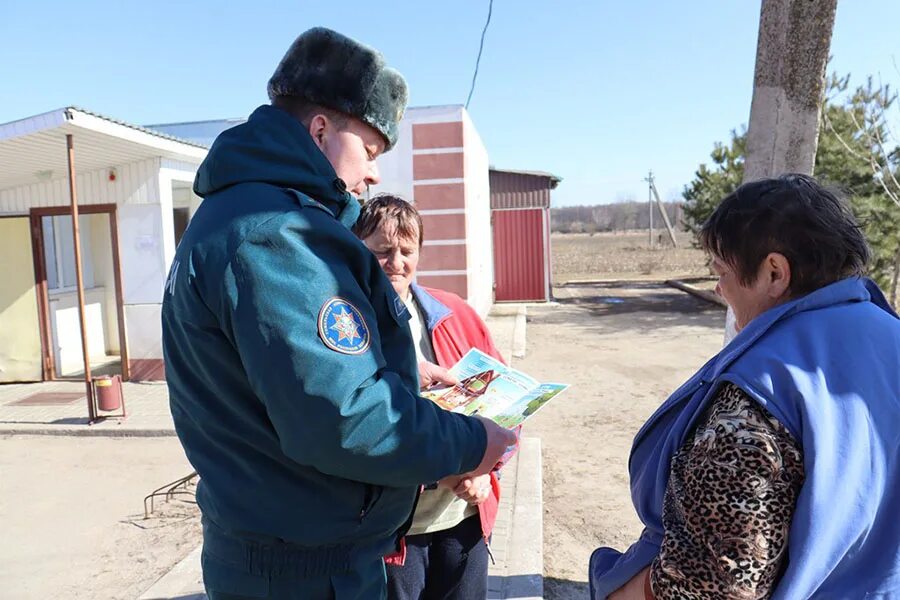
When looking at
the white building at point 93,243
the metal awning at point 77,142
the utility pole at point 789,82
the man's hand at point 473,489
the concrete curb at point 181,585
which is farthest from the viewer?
the white building at point 93,243

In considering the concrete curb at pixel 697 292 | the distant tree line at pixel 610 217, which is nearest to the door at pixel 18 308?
the concrete curb at pixel 697 292

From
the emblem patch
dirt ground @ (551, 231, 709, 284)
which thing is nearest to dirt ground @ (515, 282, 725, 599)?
the emblem patch

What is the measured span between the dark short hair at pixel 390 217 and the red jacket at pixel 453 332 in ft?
0.70

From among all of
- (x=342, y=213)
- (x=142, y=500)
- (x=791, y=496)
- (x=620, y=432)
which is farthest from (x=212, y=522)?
(x=620, y=432)

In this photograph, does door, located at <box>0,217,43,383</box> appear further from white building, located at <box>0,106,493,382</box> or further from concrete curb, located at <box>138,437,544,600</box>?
concrete curb, located at <box>138,437,544,600</box>

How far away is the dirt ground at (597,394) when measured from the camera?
464 cm

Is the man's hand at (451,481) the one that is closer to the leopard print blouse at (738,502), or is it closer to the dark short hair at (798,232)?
the leopard print blouse at (738,502)

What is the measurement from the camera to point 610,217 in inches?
4446

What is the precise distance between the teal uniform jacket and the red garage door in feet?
58.9

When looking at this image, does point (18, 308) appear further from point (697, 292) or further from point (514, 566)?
point (697, 292)

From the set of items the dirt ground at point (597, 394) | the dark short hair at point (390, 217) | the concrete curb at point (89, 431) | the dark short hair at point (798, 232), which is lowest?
the dirt ground at point (597, 394)

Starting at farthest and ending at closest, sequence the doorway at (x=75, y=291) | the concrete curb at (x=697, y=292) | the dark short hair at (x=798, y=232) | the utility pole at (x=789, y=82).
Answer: the concrete curb at (x=697, y=292)
the doorway at (x=75, y=291)
the utility pole at (x=789, y=82)
the dark short hair at (x=798, y=232)

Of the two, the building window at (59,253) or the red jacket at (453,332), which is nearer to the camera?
the red jacket at (453,332)

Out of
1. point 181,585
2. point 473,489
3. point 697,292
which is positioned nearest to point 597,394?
point 181,585
